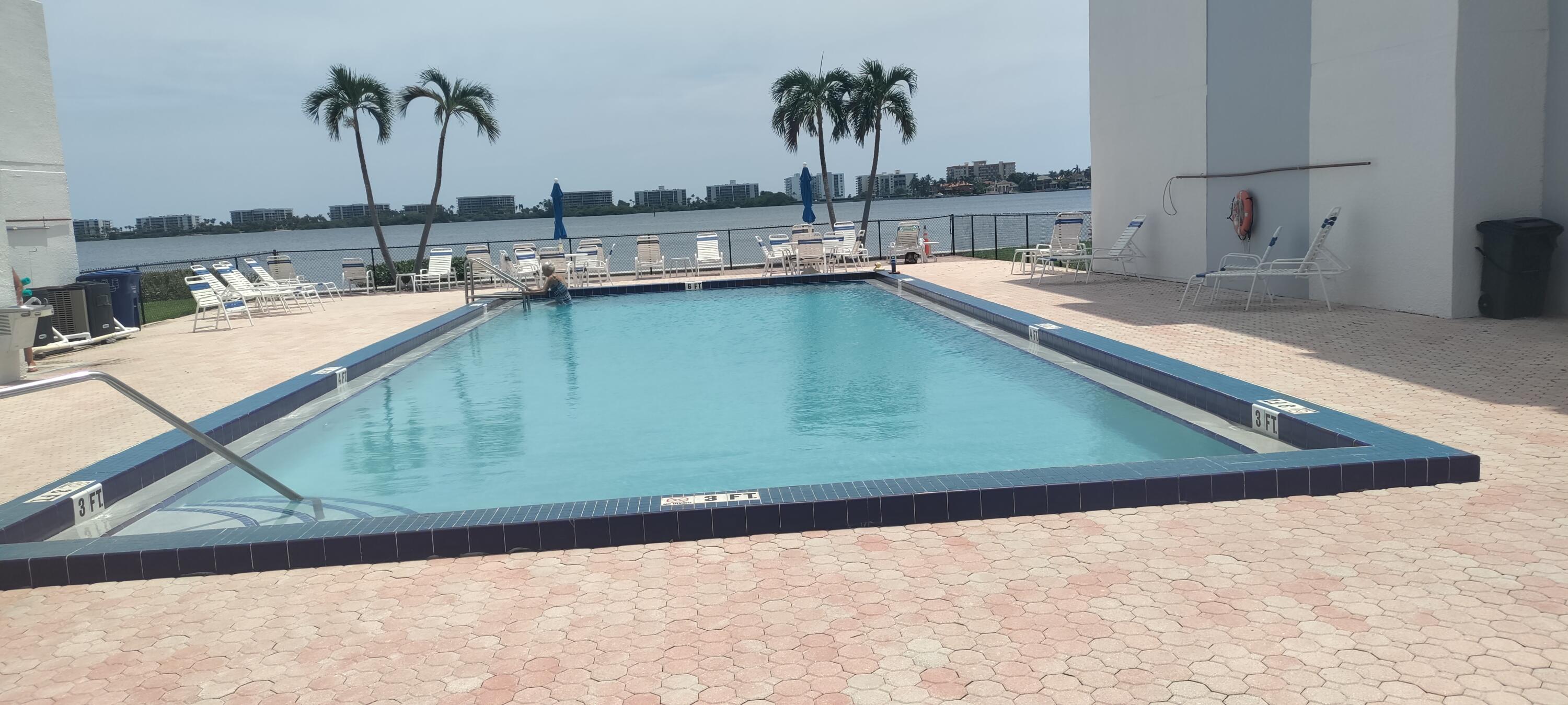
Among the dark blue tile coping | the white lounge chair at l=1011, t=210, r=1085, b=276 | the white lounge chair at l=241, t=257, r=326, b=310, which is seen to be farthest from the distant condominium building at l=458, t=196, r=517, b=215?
the dark blue tile coping

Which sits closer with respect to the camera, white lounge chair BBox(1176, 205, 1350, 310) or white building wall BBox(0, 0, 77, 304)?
white lounge chair BBox(1176, 205, 1350, 310)

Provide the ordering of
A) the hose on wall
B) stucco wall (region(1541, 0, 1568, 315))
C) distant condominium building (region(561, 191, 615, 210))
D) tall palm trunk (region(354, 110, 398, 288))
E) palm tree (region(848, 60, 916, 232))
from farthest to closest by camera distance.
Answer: distant condominium building (region(561, 191, 615, 210)) < palm tree (region(848, 60, 916, 232)) < tall palm trunk (region(354, 110, 398, 288)) < the hose on wall < stucco wall (region(1541, 0, 1568, 315))

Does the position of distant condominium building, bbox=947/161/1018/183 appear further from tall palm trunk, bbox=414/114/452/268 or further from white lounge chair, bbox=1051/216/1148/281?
white lounge chair, bbox=1051/216/1148/281

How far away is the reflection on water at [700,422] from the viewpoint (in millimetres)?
5562

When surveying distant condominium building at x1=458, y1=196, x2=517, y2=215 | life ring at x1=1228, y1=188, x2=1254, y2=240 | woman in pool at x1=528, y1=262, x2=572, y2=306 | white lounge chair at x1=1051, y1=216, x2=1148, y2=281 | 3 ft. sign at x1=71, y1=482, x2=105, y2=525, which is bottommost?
3 ft. sign at x1=71, y1=482, x2=105, y2=525

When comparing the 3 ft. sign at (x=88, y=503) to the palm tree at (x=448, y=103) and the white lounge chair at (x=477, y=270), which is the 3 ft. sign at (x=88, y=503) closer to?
the white lounge chair at (x=477, y=270)

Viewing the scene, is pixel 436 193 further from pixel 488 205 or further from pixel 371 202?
pixel 488 205

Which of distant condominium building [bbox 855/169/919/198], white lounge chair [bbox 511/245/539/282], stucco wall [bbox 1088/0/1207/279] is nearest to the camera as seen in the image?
stucco wall [bbox 1088/0/1207/279]

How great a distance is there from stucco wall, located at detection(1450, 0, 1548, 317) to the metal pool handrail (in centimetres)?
851

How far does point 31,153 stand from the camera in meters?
12.0

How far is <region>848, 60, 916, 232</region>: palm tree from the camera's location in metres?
21.2

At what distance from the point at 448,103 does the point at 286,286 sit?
6558mm

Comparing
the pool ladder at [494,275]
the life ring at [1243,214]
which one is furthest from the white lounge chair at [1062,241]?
the pool ladder at [494,275]

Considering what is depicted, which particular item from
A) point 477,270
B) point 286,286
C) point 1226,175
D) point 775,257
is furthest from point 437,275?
point 1226,175
